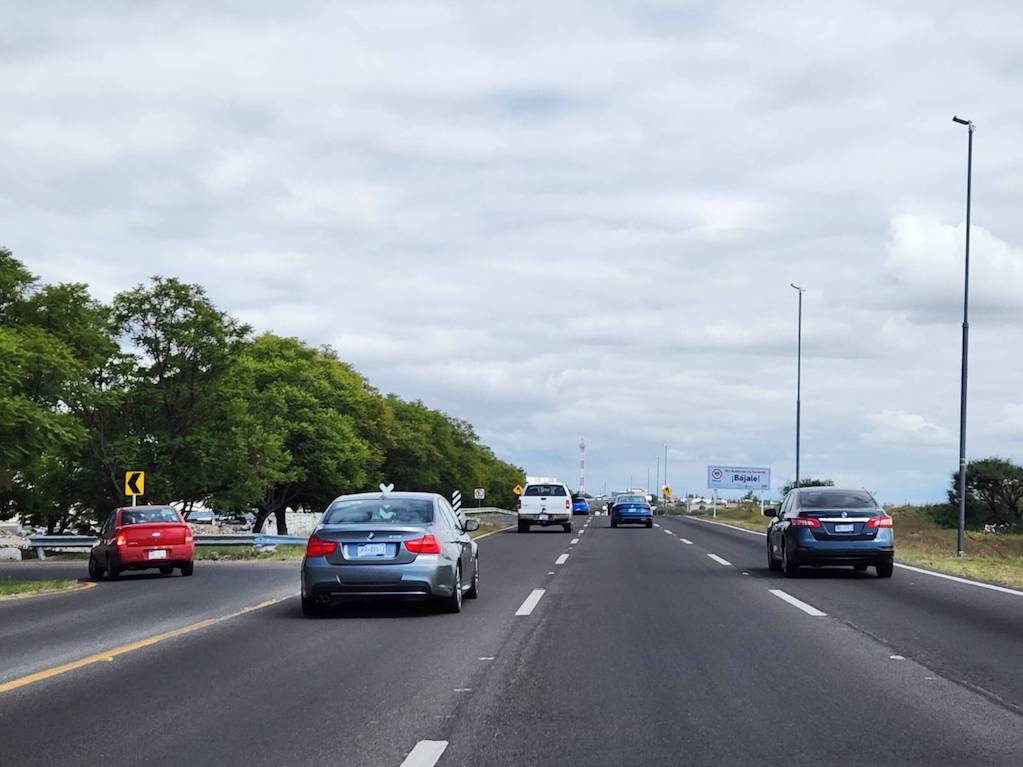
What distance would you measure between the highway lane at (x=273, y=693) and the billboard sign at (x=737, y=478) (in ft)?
299

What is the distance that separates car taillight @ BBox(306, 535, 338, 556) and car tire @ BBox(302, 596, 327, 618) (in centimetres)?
65

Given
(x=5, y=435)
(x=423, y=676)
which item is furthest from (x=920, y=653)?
(x=5, y=435)

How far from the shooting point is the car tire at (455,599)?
15.3 m

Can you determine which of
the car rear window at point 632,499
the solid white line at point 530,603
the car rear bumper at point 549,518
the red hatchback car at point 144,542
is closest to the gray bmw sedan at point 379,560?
the solid white line at point 530,603

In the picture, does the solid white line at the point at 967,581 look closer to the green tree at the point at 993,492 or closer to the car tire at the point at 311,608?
the car tire at the point at 311,608

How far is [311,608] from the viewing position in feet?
50.2

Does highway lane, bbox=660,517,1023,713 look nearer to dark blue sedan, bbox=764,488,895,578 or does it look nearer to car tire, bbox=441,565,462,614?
dark blue sedan, bbox=764,488,895,578

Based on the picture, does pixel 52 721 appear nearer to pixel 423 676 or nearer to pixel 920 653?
pixel 423 676

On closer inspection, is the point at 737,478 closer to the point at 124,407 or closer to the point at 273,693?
the point at 124,407

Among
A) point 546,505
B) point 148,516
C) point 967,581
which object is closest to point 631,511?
point 546,505

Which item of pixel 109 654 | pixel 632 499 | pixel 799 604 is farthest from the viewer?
pixel 632 499

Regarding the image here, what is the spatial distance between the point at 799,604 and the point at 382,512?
571 cm

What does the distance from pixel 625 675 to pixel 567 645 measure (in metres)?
2.05

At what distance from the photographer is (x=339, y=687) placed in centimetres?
955
